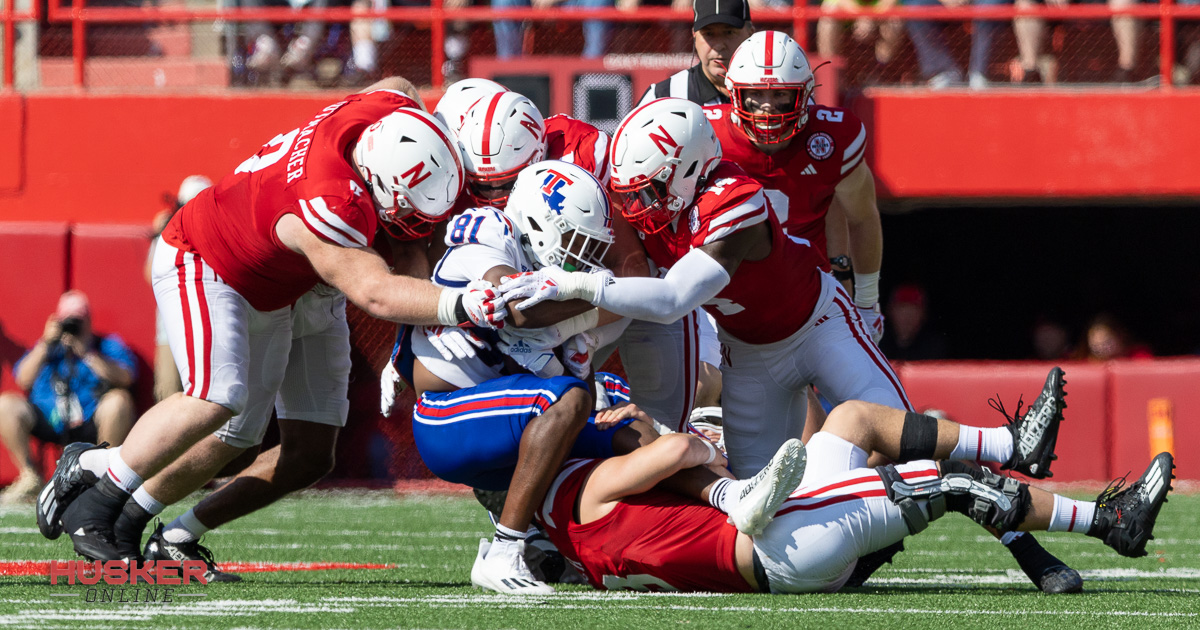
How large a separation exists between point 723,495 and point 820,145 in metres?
2.12

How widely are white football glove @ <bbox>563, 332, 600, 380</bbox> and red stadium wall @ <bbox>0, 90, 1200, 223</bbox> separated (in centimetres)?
649

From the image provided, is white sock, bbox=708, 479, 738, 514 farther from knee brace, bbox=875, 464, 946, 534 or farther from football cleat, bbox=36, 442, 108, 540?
football cleat, bbox=36, 442, 108, 540

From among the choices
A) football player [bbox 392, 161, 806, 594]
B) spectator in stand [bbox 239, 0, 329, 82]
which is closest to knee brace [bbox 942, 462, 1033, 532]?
football player [bbox 392, 161, 806, 594]

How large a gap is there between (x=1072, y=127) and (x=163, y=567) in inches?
321

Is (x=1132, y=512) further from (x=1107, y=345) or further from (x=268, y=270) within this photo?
(x=1107, y=345)

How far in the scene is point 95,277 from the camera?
9.31 meters

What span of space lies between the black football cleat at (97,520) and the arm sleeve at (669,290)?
67.7 inches

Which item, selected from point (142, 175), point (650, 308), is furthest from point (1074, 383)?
point (142, 175)

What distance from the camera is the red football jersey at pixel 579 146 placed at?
5.11 meters

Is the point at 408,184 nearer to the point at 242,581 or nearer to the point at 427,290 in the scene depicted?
the point at 427,290

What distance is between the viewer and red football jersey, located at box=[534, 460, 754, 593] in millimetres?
4168

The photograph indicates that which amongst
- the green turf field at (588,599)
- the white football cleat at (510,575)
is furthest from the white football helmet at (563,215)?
the green turf field at (588,599)

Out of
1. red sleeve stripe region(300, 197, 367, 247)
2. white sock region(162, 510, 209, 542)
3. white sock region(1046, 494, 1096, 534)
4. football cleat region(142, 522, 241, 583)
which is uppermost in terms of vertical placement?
red sleeve stripe region(300, 197, 367, 247)

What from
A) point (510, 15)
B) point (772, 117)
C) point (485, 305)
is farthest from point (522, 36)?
point (485, 305)
